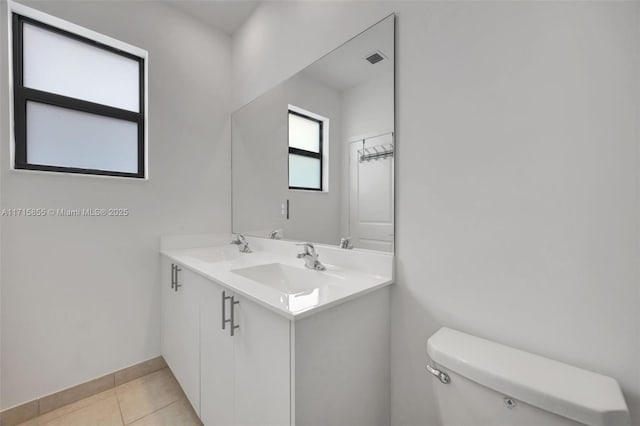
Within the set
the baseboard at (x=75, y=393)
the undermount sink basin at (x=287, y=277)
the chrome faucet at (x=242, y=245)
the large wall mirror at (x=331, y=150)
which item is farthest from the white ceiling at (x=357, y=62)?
the baseboard at (x=75, y=393)

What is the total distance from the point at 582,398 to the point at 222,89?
9.10 feet

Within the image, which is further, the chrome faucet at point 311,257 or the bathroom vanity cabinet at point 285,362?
the chrome faucet at point 311,257

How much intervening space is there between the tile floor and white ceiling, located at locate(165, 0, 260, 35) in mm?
2877

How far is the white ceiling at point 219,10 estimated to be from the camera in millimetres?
1977

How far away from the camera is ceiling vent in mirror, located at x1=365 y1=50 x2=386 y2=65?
118 centimetres

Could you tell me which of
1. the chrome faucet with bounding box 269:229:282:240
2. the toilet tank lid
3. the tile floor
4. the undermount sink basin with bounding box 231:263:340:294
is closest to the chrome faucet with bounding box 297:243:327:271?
the undermount sink basin with bounding box 231:263:340:294

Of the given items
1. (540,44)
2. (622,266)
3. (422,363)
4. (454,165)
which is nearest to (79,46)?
(454,165)

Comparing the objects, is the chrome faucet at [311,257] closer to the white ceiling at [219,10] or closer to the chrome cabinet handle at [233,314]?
the chrome cabinet handle at [233,314]

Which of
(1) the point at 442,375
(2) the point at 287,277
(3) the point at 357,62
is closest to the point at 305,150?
(3) the point at 357,62

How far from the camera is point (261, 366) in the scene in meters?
0.89

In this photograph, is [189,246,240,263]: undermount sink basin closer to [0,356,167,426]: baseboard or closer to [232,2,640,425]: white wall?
[0,356,167,426]: baseboard

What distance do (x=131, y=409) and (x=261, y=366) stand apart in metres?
1.32

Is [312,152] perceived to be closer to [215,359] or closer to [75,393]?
[215,359]

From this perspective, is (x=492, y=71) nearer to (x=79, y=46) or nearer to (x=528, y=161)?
(x=528, y=161)
